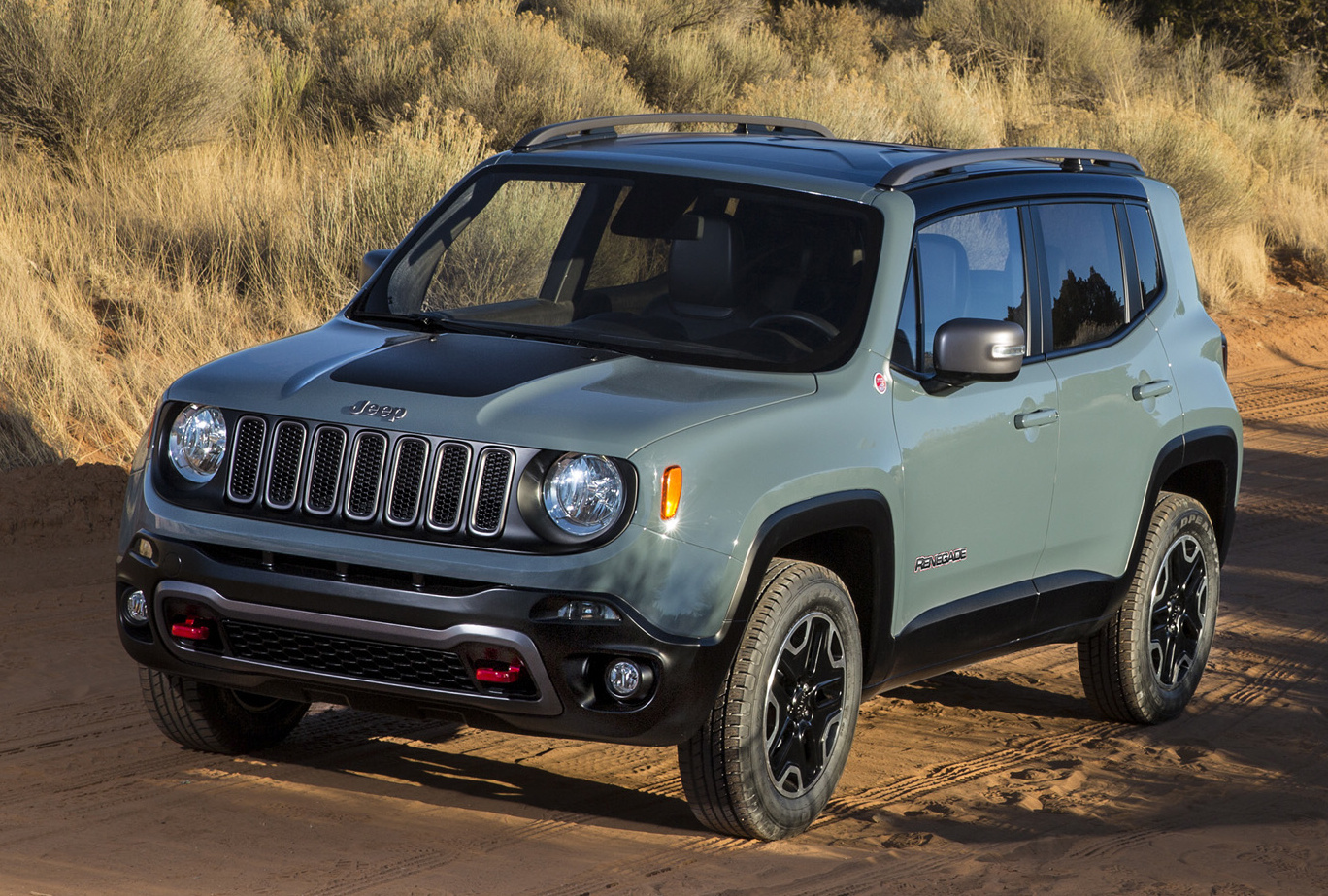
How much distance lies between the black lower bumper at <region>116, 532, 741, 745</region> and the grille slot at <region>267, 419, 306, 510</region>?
17 centimetres

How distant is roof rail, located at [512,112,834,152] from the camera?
6219 millimetres

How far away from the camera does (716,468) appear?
4414 millimetres

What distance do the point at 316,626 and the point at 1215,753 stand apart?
3.37m

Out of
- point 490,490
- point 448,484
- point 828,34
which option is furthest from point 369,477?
point 828,34

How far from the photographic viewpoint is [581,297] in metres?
5.68

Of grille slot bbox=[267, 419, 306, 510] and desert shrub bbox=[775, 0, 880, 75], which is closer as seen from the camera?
grille slot bbox=[267, 419, 306, 510]

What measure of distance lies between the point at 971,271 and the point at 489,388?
1.88m

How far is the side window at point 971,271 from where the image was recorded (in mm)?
5410

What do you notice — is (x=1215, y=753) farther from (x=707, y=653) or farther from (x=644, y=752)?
(x=707, y=653)

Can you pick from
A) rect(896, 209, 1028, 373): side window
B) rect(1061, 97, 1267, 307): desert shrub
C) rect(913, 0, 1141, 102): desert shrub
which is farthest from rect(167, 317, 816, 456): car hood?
rect(913, 0, 1141, 102): desert shrub

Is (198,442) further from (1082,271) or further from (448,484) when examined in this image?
(1082,271)

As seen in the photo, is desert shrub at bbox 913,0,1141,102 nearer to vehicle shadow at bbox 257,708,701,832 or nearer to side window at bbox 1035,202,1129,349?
side window at bbox 1035,202,1129,349

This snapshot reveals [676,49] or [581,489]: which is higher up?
[676,49]

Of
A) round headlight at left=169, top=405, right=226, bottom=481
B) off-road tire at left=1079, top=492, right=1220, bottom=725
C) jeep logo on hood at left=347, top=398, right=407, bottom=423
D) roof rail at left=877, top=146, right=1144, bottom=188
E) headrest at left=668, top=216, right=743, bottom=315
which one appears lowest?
off-road tire at left=1079, top=492, right=1220, bottom=725
